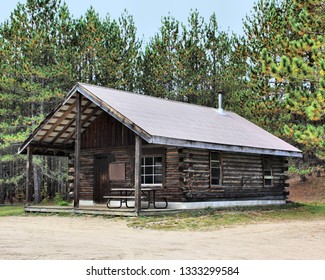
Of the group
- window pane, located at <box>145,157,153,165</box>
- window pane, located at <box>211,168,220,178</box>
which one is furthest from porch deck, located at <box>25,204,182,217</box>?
window pane, located at <box>211,168,220,178</box>

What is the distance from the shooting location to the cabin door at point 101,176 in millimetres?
25391

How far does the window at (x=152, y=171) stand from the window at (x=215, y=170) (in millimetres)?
2454

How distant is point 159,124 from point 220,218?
4478mm

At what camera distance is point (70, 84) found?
3578 centimetres

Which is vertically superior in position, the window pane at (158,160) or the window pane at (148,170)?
the window pane at (158,160)

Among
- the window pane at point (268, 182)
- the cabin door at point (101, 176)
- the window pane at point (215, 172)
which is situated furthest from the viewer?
the window pane at point (268, 182)

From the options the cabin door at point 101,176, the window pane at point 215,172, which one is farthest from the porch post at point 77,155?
the window pane at point 215,172

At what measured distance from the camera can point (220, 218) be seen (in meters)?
19.8

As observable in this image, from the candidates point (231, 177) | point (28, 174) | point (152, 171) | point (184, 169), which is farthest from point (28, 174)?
point (231, 177)

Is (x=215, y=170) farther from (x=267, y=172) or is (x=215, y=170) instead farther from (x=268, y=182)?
(x=268, y=182)

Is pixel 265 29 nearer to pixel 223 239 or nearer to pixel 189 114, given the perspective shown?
pixel 189 114

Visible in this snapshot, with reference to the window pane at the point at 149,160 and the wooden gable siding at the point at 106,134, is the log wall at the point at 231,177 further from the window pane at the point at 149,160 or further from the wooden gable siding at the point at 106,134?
the wooden gable siding at the point at 106,134

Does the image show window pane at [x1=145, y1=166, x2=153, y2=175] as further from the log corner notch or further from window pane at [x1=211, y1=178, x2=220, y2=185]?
the log corner notch
